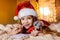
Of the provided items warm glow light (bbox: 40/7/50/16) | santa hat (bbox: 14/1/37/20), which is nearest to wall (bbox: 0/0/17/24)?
warm glow light (bbox: 40/7/50/16)

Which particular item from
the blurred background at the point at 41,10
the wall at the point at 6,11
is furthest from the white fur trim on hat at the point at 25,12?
the wall at the point at 6,11

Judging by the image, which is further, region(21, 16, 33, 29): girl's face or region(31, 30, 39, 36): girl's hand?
region(21, 16, 33, 29): girl's face

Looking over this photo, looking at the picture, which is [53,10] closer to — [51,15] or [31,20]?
[51,15]

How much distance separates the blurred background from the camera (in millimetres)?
2355

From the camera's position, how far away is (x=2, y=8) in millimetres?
2631

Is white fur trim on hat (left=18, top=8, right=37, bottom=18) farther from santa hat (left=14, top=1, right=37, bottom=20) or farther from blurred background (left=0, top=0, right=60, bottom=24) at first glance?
blurred background (left=0, top=0, right=60, bottom=24)

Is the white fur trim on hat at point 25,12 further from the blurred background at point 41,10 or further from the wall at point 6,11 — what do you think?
the wall at point 6,11

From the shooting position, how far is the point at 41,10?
249cm

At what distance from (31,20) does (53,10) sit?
4.35ft

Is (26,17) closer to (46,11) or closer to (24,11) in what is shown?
(24,11)

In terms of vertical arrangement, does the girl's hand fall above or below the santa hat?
below

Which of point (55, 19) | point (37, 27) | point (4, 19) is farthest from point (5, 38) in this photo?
point (4, 19)

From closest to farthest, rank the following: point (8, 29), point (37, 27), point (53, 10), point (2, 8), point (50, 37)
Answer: point (50, 37), point (37, 27), point (8, 29), point (53, 10), point (2, 8)

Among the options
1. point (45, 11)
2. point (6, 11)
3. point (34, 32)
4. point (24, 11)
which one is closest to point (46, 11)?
point (45, 11)
